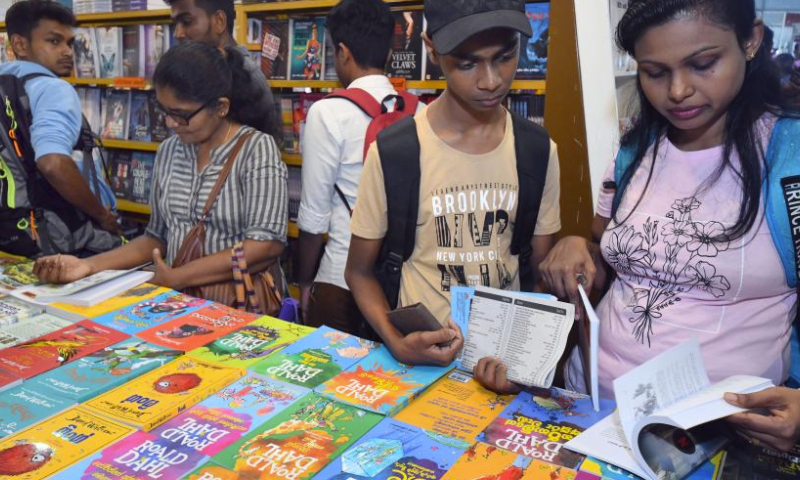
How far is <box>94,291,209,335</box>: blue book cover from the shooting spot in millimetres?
1624

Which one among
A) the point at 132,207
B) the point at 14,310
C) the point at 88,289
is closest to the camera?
the point at 14,310

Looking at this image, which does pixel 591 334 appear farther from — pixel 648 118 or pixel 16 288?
pixel 16 288

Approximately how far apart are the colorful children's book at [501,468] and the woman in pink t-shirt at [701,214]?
38cm

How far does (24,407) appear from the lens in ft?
3.95

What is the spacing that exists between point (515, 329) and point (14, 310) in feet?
4.55

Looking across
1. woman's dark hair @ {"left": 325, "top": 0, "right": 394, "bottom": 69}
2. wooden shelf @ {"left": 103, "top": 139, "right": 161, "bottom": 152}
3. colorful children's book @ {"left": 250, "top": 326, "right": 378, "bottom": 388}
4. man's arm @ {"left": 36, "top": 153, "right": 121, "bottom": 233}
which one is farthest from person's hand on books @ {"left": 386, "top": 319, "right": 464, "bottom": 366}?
wooden shelf @ {"left": 103, "top": 139, "right": 161, "bottom": 152}

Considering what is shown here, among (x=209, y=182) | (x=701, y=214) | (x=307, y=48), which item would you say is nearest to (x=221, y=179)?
(x=209, y=182)

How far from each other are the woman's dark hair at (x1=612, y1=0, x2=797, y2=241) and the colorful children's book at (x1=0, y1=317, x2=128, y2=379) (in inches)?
54.7

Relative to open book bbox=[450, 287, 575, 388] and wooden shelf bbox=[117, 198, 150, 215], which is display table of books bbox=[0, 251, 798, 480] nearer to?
open book bbox=[450, 287, 575, 388]

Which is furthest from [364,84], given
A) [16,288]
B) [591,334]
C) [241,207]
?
[591,334]

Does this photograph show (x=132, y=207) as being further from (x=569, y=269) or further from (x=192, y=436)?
(x=569, y=269)

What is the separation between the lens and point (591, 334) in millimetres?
1118

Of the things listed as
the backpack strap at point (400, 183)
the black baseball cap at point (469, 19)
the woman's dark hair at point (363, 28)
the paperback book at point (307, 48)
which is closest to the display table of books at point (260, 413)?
the backpack strap at point (400, 183)

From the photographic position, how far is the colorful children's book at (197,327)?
152 centimetres
